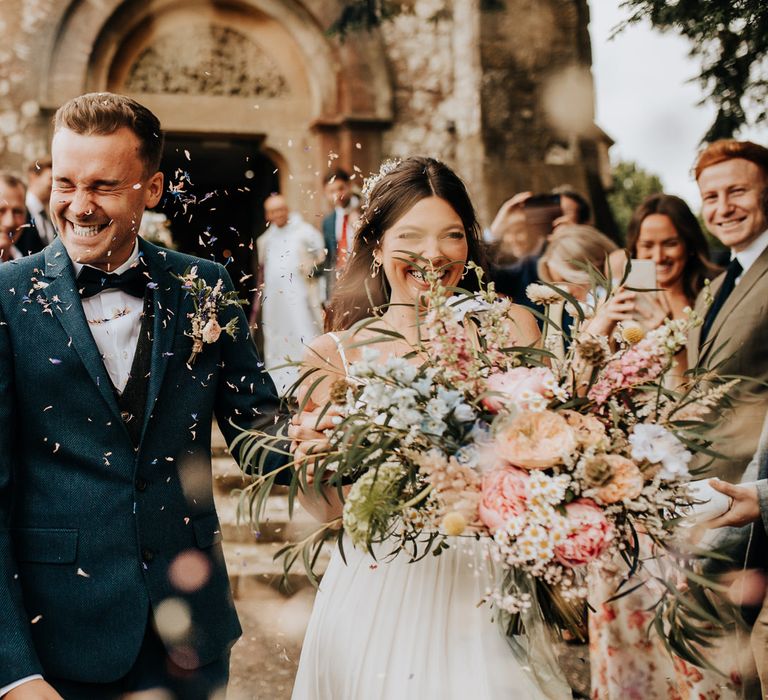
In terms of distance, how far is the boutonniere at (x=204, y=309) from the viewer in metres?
2.30

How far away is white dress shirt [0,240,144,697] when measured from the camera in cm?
222

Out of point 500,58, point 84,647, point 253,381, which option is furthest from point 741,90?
point 500,58

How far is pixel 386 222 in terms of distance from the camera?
2.58 m

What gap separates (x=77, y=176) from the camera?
83.7 inches

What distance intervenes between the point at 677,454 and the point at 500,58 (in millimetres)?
8810

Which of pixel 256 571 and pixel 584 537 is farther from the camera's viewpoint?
pixel 256 571

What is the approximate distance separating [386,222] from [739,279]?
1.58 m

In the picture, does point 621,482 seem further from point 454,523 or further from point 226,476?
point 226,476

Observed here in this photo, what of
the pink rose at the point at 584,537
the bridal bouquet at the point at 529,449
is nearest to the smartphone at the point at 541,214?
the bridal bouquet at the point at 529,449

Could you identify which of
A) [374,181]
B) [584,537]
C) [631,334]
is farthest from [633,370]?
[374,181]

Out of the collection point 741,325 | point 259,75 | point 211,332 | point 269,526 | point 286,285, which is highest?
point 259,75

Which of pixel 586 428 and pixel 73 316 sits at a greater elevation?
pixel 73 316

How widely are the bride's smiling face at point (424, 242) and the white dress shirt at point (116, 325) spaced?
2.30 feet

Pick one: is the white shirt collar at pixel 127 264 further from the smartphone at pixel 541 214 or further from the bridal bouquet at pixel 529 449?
the smartphone at pixel 541 214
